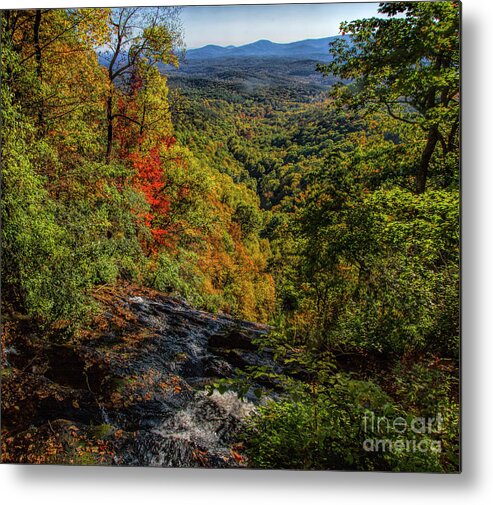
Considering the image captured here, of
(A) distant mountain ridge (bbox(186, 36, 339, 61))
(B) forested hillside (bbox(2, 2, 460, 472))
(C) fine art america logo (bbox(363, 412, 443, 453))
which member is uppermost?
(A) distant mountain ridge (bbox(186, 36, 339, 61))

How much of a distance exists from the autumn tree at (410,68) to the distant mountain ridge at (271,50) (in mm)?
85

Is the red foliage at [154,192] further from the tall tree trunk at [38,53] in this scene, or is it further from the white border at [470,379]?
the white border at [470,379]

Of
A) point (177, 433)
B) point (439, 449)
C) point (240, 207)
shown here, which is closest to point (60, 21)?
point (240, 207)

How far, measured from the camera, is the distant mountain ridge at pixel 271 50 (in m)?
3.06

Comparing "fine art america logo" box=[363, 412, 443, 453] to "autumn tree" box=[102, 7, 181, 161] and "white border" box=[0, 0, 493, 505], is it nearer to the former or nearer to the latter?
"white border" box=[0, 0, 493, 505]

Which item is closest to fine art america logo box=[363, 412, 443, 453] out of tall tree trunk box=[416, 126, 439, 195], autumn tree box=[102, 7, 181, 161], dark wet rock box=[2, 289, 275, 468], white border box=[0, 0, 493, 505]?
white border box=[0, 0, 493, 505]

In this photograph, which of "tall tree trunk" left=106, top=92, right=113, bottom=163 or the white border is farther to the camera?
"tall tree trunk" left=106, top=92, right=113, bottom=163

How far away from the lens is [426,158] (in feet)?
9.99

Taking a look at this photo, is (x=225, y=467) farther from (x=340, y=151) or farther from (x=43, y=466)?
(x=340, y=151)

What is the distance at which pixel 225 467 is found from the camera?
304cm

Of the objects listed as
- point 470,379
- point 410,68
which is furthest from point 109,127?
point 470,379

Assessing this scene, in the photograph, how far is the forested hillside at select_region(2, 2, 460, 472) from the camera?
300 cm

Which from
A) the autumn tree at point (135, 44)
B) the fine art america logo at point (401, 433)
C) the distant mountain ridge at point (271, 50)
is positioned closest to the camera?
the fine art america logo at point (401, 433)

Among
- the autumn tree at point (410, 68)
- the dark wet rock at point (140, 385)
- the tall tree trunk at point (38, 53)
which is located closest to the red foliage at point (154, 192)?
the dark wet rock at point (140, 385)
